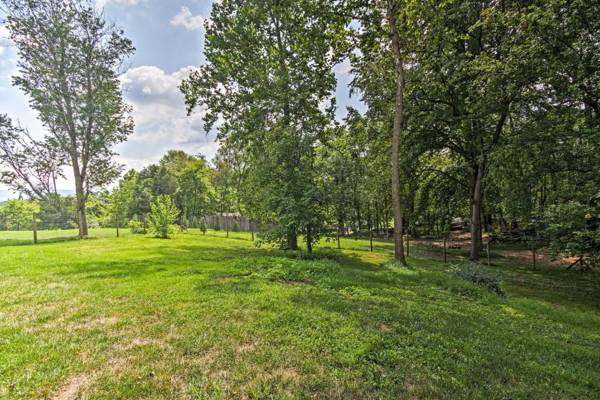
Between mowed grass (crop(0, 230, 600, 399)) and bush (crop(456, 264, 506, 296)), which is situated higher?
mowed grass (crop(0, 230, 600, 399))

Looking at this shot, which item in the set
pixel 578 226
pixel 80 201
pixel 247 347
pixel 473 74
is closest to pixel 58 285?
pixel 247 347

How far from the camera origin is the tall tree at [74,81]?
16.2 metres

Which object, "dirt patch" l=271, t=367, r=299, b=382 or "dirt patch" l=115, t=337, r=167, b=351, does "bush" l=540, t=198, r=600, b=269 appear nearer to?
"dirt patch" l=271, t=367, r=299, b=382

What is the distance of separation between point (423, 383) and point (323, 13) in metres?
10.8

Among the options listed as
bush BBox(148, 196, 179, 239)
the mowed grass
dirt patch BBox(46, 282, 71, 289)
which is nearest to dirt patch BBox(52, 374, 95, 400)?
the mowed grass

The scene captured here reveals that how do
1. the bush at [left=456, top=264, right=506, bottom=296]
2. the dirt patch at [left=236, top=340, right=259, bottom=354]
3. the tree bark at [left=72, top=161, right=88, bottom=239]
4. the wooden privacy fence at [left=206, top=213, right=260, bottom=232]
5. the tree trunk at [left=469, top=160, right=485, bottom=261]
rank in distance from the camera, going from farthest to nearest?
the wooden privacy fence at [left=206, top=213, right=260, bottom=232] → the tree bark at [left=72, top=161, right=88, bottom=239] → the tree trunk at [left=469, top=160, right=485, bottom=261] → the bush at [left=456, top=264, right=506, bottom=296] → the dirt patch at [left=236, top=340, right=259, bottom=354]

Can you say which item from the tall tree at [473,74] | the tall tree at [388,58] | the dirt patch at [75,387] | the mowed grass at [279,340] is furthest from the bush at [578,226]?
the dirt patch at [75,387]

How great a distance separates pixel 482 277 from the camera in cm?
773

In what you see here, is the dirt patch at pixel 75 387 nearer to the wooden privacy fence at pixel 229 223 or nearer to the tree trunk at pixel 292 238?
the tree trunk at pixel 292 238

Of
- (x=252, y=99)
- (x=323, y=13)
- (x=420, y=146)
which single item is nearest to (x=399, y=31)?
(x=323, y=13)

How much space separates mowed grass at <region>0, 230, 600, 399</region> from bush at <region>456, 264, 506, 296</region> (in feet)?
2.69

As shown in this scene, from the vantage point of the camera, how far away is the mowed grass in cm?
268

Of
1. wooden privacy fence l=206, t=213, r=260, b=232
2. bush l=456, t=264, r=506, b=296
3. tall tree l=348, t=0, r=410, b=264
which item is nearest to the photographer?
bush l=456, t=264, r=506, b=296

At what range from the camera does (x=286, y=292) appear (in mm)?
5582
